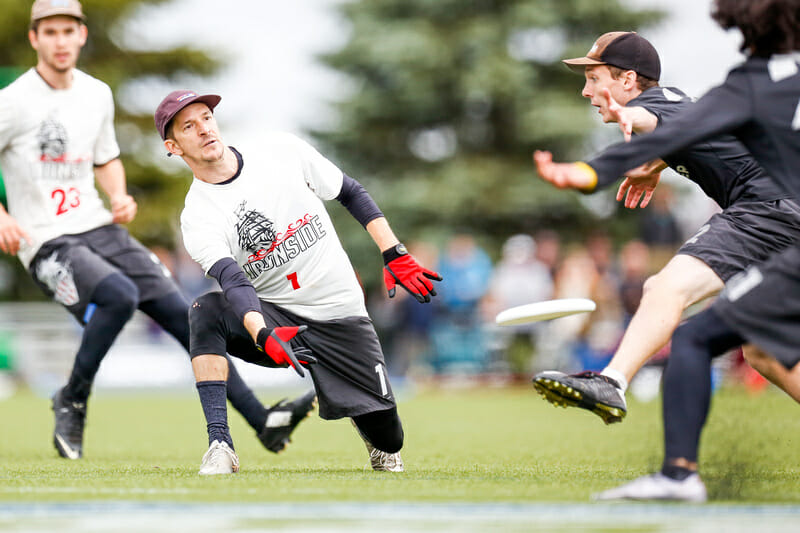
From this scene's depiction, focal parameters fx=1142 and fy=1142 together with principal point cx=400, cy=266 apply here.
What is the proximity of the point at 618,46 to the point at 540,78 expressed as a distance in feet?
63.8

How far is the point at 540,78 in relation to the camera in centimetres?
2467

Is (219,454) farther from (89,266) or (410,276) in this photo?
(89,266)

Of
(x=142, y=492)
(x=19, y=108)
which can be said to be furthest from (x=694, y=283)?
(x=19, y=108)

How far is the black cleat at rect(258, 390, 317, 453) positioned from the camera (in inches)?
254

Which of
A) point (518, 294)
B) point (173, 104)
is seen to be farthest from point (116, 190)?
point (518, 294)

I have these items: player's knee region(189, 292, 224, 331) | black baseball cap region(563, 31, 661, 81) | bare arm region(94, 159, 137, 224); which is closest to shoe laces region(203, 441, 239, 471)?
player's knee region(189, 292, 224, 331)

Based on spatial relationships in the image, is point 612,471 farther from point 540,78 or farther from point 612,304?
point 540,78

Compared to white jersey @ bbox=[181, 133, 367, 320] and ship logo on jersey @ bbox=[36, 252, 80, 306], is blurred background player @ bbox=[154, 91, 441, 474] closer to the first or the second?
white jersey @ bbox=[181, 133, 367, 320]

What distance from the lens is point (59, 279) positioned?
22.6 ft

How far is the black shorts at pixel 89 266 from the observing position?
6816mm

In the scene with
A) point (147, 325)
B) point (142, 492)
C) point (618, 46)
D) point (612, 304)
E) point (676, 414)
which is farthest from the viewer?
point (147, 325)

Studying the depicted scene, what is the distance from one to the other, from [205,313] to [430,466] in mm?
1472

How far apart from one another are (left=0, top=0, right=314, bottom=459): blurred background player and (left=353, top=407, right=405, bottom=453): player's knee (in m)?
1.58

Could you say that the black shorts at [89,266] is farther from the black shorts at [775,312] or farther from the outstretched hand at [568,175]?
the black shorts at [775,312]
